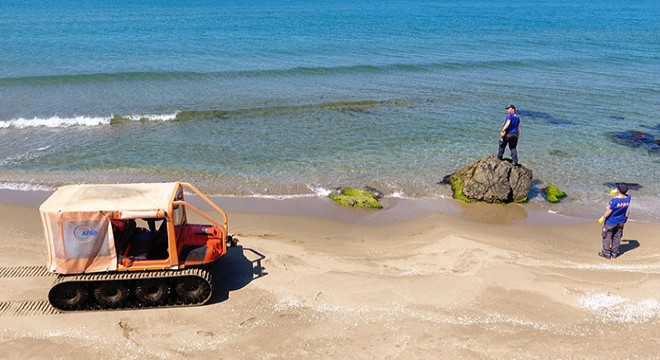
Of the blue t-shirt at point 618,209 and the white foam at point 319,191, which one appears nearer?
the blue t-shirt at point 618,209

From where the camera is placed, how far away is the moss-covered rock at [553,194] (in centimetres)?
1532

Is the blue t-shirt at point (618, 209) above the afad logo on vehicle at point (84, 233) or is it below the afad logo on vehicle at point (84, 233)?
below

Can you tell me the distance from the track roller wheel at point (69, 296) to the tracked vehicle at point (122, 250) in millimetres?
16

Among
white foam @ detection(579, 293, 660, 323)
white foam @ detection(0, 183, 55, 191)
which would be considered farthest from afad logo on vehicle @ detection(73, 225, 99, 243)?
white foam @ detection(579, 293, 660, 323)

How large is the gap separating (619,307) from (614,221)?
2356 mm

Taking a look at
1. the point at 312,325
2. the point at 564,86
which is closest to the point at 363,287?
the point at 312,325

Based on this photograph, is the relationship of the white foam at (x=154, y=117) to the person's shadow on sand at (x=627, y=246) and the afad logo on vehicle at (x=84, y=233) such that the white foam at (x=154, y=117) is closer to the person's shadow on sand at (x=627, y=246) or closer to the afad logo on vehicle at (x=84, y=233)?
the afad logo on vehicle at (x=84, y=233)

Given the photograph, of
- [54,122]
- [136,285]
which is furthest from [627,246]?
[54,122]

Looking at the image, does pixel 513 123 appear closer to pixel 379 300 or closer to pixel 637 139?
pixel 379 300

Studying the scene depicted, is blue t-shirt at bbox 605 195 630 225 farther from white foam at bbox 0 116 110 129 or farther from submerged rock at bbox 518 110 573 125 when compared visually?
white foam at bbox 0 116 110 129

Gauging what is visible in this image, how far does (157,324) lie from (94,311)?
1280 mm

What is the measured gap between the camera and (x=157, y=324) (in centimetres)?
923

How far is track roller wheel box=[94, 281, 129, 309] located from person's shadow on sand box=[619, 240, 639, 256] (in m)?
10.7

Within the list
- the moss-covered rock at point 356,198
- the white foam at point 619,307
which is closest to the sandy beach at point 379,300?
the white foam at point 619,307
